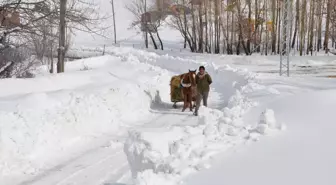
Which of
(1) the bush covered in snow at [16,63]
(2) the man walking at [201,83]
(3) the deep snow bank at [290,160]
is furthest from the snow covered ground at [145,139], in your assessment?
(1) the bush covered in snow at [16,63]

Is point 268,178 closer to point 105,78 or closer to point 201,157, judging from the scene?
A: point 201,157

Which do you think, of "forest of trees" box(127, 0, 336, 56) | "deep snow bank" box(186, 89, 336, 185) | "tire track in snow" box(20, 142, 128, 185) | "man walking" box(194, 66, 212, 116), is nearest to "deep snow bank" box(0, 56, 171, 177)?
"tire track in snow" box(20, 142, 128, 185)

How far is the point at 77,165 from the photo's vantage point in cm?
844

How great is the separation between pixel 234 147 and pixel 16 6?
8.05 meters

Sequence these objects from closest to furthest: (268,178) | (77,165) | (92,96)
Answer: (268,178), (77,165), (92,96)

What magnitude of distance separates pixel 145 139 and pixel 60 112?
470 cm

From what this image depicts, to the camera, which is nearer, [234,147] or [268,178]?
[268,178]

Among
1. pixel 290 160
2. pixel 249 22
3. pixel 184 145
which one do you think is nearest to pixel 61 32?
pixel 184 145

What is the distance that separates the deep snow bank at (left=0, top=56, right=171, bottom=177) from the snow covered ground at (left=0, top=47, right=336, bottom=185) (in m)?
0.03

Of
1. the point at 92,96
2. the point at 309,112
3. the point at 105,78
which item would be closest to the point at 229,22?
the point at 105,78

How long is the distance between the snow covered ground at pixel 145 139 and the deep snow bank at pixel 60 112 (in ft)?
0.09

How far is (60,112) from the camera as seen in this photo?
10.4m

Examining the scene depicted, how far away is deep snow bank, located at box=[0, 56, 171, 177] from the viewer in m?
8.59

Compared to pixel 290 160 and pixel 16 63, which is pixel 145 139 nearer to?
pixel 290 160
